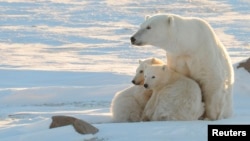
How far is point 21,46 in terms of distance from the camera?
16.3 m

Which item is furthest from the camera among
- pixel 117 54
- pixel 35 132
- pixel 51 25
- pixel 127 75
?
pixel 51 25

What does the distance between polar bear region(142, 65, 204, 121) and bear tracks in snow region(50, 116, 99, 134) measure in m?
1.04

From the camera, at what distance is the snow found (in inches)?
239

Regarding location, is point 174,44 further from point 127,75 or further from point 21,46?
point 21,46

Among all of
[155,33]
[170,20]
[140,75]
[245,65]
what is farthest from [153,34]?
[245,65]

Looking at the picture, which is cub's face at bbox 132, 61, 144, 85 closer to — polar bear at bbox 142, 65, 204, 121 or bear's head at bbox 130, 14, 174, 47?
polar bear at bbox 142, 65, 204, 121

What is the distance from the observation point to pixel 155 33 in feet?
22.8

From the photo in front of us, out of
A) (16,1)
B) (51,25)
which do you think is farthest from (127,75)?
Result: (16,1)

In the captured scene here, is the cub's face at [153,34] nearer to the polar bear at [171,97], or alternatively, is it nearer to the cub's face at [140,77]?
the polar bear at [171,97]

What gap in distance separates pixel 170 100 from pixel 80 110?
→ 7.55 ft

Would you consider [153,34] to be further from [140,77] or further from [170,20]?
[140,77]

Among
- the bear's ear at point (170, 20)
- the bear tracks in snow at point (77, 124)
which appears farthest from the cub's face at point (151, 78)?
the bear tracks in snow at point (77, 124)

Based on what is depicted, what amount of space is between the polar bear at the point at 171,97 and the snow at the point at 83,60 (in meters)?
0.27

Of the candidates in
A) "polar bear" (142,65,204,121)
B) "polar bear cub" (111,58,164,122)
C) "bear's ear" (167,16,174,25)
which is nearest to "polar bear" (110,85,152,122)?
"polar bear cub" (111,58,164,122)
